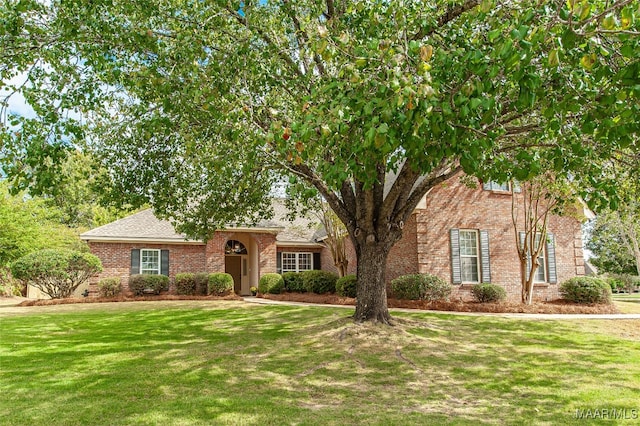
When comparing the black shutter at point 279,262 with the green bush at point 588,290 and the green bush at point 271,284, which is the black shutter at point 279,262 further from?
the green bush at point 588,290

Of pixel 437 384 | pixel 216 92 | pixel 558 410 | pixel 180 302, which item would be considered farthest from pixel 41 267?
pixel 558 410

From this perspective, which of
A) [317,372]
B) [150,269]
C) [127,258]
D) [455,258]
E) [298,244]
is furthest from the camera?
[298,244]

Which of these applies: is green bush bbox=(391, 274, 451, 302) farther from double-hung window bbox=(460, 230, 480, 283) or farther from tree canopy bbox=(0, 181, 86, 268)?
tree canopy bbox=(0, 181, 86, 268)

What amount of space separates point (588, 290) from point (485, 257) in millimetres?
3776

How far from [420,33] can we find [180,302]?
15043 millimetres

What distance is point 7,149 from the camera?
7398 mm

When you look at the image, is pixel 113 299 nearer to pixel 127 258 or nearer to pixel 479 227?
pixel 127 258

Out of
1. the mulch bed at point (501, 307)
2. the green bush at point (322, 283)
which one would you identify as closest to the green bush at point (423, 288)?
the mulch bed at point (501, 307)

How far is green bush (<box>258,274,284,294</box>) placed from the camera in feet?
73.6

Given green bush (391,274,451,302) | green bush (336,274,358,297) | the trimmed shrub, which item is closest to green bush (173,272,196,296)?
the trimmed shrub

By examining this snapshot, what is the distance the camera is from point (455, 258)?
17828 millimetres

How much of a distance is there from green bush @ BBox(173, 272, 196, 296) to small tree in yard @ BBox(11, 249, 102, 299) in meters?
3.43

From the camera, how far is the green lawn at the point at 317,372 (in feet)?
18.2

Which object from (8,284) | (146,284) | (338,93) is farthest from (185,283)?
(338,93)
